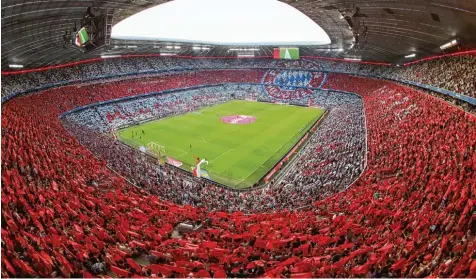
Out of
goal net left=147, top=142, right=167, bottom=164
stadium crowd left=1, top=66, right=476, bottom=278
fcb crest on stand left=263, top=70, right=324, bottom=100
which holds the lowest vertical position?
goal net left=147, top=142, right=167, bottom=164

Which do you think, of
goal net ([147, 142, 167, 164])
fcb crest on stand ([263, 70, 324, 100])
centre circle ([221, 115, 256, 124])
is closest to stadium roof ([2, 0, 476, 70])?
goal net ([147, 142, 167, 164])

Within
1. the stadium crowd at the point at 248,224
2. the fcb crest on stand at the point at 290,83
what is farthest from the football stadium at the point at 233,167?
the fcb crest on stand at the point at 290,83

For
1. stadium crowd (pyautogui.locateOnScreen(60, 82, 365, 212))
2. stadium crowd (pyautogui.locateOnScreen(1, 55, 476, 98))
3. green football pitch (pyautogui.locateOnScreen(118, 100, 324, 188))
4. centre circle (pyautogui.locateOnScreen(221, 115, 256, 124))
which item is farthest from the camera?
centre circle (pyautogui.locateOnScreen(221, 115, 256, 124))

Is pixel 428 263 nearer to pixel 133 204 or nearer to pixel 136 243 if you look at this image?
pixel 136 243

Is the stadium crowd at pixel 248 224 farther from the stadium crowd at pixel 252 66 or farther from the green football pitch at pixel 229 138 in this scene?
the stadium crowd at pixel 252 66

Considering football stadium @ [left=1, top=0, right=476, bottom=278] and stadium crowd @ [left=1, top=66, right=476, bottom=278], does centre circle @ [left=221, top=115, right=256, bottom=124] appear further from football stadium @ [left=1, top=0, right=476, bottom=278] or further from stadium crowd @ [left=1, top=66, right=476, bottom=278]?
stadium crowd @ [left=1, top=66, right=476, bottom=278]

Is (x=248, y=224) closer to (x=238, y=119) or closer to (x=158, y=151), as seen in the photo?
(x=158, y=151)
